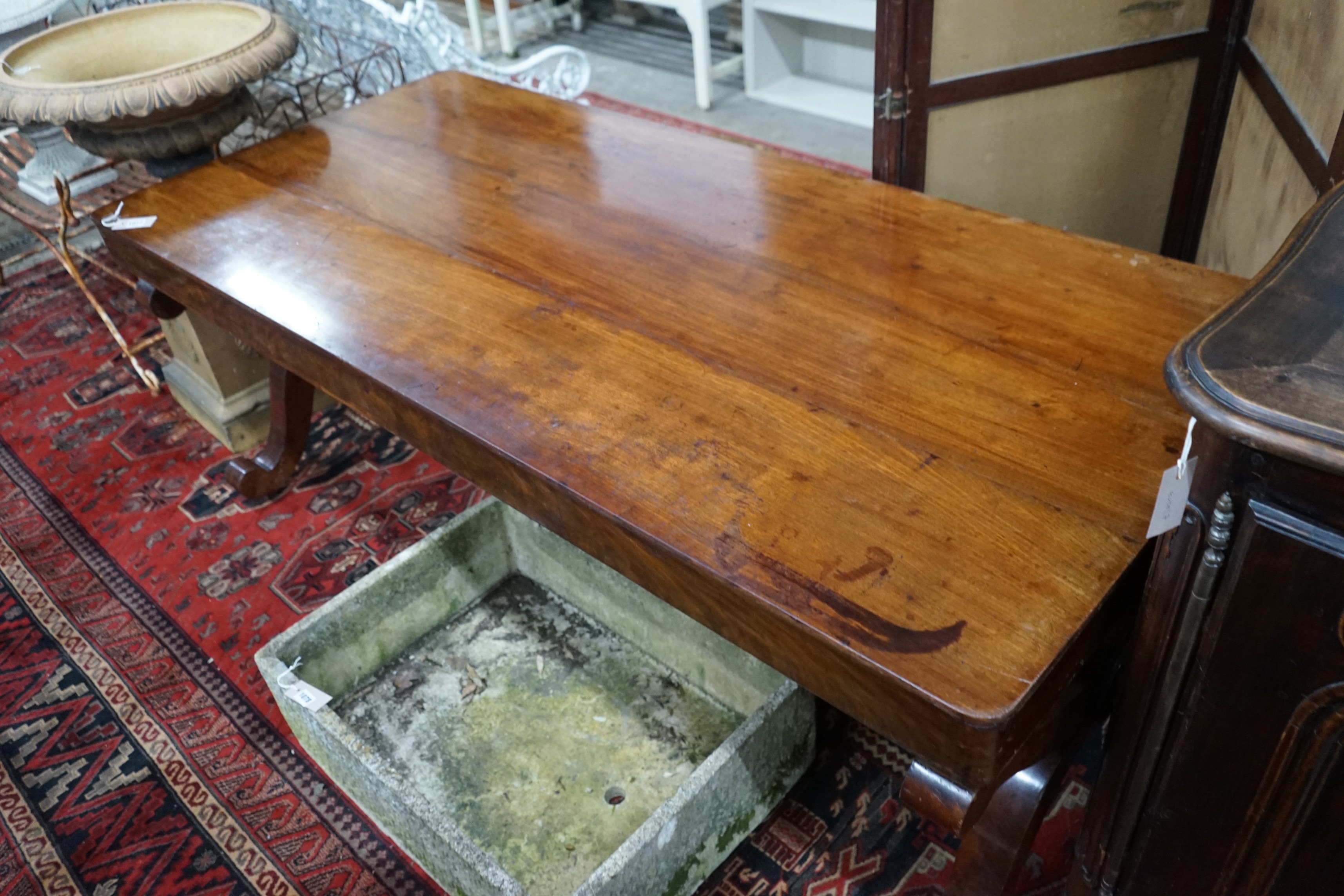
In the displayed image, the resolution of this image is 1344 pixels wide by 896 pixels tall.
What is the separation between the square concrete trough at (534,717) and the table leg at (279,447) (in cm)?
56

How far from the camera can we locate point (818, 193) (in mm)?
1531

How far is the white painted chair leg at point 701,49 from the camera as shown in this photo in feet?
12.3

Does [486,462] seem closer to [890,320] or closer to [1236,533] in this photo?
[890,320]

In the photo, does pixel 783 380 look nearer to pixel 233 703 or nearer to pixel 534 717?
pixel 534 717

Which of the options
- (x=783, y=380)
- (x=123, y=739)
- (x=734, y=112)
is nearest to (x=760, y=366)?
(x=783, y=380)

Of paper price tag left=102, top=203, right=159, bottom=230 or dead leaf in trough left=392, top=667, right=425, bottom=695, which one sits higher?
paper price tag left=102, top=203, right=159, bottom=230

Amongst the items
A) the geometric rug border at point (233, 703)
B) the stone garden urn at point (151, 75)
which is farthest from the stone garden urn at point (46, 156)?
the geometric rug border at point (233, 703)

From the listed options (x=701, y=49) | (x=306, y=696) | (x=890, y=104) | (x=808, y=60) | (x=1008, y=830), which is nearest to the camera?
(x=1008, y=830)

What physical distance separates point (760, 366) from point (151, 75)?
1.29 m

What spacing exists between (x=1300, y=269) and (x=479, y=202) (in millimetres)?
1212

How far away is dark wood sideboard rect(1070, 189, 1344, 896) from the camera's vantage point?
0.62 m

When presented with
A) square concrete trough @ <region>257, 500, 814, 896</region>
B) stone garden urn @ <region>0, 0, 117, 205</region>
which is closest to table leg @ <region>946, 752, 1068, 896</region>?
square concrete trough @ <region>257, 500, 814, 896</region>

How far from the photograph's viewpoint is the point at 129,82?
1.70 m

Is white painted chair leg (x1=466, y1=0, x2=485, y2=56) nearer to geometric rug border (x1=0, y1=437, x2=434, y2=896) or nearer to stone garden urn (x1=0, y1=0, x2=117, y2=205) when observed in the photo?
stone garden urn (x1=0, y1=0, x2=117, y2=205)
